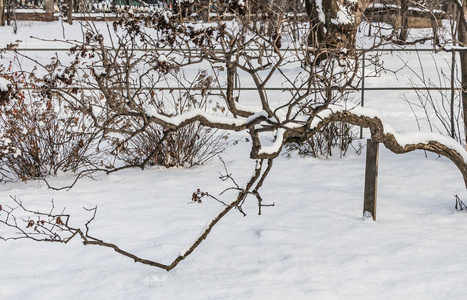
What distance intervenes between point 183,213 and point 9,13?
69.0 ft

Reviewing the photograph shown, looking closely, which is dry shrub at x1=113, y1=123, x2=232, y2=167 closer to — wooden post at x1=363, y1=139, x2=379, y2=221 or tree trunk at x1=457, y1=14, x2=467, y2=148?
wooden post at x1=363, y1=139, x2=379, y2=221

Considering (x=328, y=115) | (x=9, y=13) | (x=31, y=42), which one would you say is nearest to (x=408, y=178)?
(x=328, y=115)

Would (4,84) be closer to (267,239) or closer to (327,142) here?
(267,239)

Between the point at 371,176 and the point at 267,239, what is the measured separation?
3.32 ft

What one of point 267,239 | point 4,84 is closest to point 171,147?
point 267,239

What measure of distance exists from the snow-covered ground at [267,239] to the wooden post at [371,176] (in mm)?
127

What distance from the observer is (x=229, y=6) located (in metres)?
4.02

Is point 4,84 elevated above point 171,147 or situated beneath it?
elevated above

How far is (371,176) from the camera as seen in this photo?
545cm

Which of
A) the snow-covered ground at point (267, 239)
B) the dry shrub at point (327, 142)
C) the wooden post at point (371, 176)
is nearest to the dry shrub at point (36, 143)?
the snow-covered ground at point (267, 239)

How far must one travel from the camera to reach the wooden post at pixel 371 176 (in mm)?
5394

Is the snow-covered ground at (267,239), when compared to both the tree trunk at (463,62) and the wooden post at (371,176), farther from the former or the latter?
the tree trunk at (463,62)

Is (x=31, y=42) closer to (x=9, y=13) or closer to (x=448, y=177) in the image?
(x=9, y=13)

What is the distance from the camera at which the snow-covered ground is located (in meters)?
4.45
